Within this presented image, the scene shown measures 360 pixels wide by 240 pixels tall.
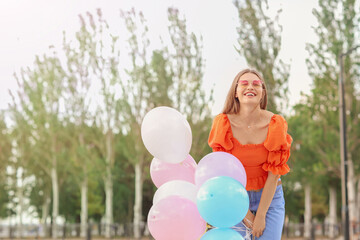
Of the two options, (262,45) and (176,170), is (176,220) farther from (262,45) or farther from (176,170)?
(262,45)

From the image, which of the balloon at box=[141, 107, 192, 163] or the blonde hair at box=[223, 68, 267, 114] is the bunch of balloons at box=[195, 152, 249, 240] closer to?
the blonde hair at box=[223, 68, 267, 114]

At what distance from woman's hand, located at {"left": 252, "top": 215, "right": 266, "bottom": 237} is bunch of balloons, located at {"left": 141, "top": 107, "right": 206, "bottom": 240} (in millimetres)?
526

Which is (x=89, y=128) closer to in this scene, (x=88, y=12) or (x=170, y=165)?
(x=88, y=12)

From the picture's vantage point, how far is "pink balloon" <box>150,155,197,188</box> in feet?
14.2

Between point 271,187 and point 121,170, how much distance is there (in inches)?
1649

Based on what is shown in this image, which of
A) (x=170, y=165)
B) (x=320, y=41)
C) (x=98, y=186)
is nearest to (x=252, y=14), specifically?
(x=320, y=41)

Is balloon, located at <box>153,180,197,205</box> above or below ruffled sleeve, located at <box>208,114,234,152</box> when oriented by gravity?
below

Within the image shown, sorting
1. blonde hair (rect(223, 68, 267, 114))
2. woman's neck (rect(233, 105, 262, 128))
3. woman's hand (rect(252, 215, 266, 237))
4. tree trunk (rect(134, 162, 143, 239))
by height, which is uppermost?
blonde hair (rect(223, 68, 267, 114))

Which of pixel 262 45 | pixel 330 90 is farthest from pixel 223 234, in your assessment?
pixel 330 90

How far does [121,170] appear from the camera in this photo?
44.8 metres

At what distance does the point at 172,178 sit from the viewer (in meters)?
4.38

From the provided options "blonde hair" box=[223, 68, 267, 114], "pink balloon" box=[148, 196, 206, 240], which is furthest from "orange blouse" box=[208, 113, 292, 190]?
"pink balloon" box=[148, 196, 206, 240]

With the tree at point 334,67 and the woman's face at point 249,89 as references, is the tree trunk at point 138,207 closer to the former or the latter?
the tree at point 334,67

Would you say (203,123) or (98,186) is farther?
(98,186)
